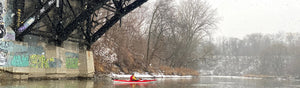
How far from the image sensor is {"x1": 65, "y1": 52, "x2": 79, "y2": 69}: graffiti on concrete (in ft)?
74.7

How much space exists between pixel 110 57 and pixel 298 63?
74100 mm

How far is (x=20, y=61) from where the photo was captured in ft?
62.3

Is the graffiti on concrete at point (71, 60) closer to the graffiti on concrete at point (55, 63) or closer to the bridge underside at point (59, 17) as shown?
the graffiti on concrete at point (55, 63)

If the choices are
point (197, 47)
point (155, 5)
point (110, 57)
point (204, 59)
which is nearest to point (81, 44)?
point (110, 57)

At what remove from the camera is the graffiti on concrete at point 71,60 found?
22781 millimetres

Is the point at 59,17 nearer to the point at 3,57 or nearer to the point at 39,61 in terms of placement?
the point at 39,61

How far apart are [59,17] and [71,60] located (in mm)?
3543

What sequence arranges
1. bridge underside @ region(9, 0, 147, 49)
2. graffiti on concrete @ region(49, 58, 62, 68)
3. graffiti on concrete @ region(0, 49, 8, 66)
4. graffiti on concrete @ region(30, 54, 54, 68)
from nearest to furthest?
graffiti on concrete @ region(0, 49, 8, 66) < bridge underside @ region(9, 0, 147, 49) < graffiti on concrete @ region(30, 54, 54, 68) < graffiti on concrete @ region(49, 58, 62, 68)

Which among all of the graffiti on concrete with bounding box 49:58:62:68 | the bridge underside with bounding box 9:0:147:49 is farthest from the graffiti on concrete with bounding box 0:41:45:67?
the graffiti on concrete with bounding box 49:58:62:68

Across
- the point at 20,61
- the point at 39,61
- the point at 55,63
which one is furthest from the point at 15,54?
the point at 55,63

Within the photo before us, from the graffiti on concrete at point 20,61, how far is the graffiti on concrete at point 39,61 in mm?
389

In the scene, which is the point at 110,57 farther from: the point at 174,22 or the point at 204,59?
the point at 204,59

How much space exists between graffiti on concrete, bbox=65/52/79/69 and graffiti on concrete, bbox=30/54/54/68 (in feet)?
5.68

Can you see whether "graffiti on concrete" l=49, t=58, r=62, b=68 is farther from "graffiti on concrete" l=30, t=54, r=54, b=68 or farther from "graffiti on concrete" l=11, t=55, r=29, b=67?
"graffiti on concrete" l=11, t=55, r=29, b=67
